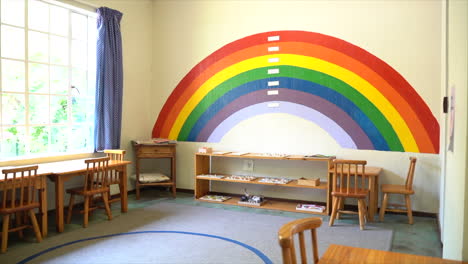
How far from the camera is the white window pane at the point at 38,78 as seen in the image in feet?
15.7

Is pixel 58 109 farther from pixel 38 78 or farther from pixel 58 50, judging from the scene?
pixel 58 50

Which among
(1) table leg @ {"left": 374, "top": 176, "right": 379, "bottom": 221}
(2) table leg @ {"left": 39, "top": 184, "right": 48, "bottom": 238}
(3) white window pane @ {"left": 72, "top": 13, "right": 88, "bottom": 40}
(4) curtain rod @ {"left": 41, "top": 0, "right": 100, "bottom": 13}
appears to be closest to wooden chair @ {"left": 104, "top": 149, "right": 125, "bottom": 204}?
(2) table leg @ {"left": 39, "top": 184, "right": 48, "bottom": 238}

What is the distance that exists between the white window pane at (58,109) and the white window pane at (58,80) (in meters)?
0.09

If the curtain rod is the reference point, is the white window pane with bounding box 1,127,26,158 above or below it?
below

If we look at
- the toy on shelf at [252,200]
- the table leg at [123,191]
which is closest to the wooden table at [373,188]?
the toy on shelf at [252,200]

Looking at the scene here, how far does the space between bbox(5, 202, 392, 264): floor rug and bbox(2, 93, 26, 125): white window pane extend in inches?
59.6

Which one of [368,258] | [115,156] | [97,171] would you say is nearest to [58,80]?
[115,156]

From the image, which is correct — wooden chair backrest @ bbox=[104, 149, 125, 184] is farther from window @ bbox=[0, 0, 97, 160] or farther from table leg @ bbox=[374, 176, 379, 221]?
table leg @ bbox=[374, 176, 379, 221]

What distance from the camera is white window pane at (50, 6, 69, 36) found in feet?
16.6

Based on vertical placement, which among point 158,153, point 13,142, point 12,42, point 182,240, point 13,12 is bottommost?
point 182,240

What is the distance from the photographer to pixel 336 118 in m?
5.27

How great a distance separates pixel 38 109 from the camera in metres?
4.89

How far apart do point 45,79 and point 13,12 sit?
2.76ft

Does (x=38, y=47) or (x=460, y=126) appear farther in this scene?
(x=38, y=47)
